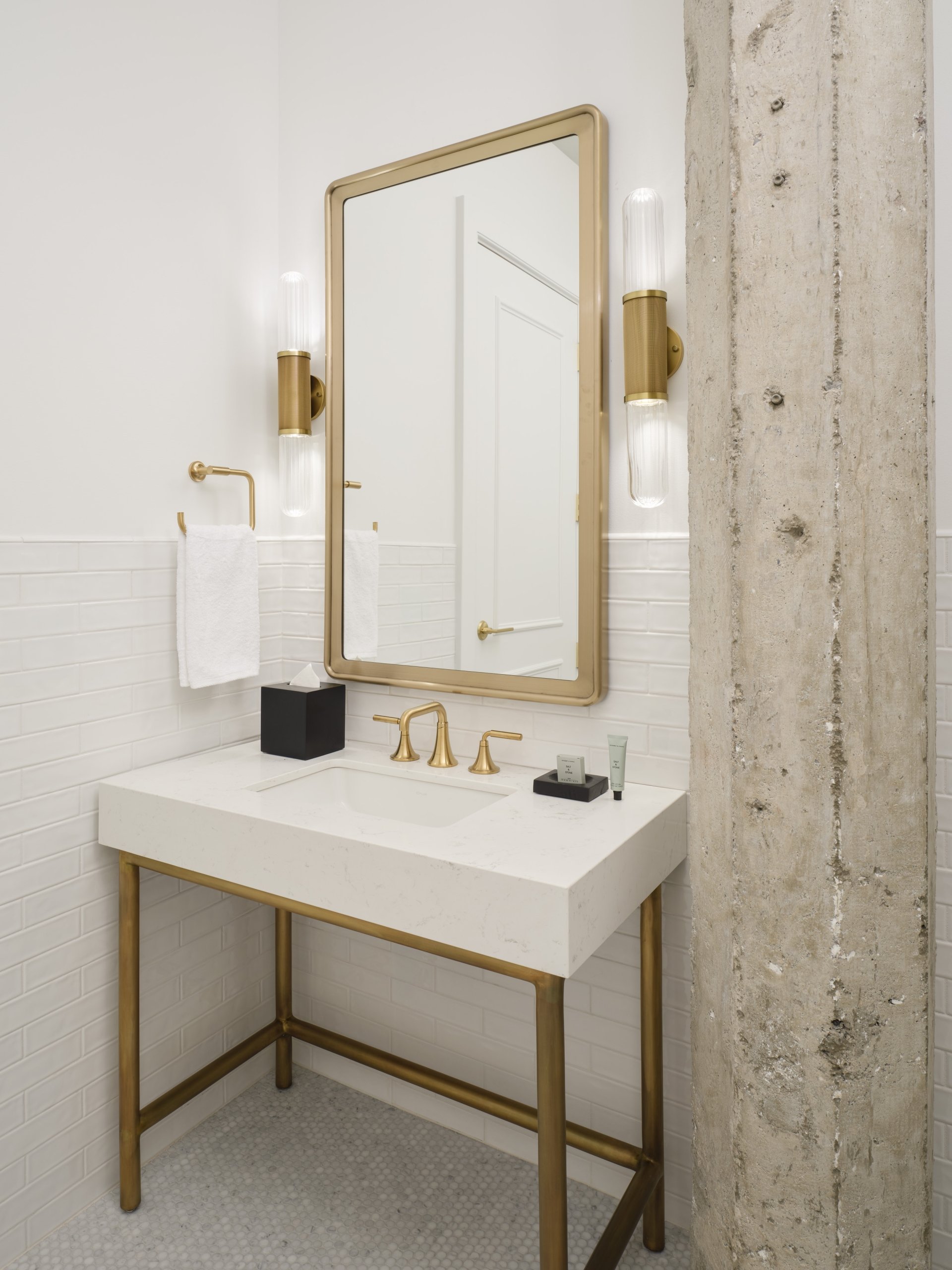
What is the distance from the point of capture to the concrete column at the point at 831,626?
2.92 ft

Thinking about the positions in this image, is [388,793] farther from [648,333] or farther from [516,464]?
[648,333]

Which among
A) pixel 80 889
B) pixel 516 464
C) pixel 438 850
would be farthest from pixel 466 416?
pixel 80 889

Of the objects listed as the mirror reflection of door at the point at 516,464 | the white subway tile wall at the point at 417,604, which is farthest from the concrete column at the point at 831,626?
the white subway tile wall at the point at 417,604

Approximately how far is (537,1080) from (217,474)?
139 cm

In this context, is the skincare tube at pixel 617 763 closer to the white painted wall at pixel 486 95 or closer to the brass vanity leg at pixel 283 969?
the white painted wall at pixel 486 95

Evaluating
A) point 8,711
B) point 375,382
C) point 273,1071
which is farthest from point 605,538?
point 273,1071

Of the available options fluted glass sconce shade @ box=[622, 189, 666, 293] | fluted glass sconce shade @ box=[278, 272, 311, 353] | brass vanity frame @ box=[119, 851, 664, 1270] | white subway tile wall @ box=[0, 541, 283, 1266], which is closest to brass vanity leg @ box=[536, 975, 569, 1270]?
brass vanity frame @ box=[119, 851, 664, 1270]

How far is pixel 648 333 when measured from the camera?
142 cm

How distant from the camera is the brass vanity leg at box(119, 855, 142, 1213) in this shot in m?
1.52

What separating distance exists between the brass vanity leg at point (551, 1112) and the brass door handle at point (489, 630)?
2.46 feet

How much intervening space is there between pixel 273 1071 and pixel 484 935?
4.07ft

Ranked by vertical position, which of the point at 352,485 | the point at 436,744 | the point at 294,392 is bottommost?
the point at 436,744

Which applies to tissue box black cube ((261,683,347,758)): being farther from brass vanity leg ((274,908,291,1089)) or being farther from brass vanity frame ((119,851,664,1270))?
brass vanity leg ((274,908,291,1089))

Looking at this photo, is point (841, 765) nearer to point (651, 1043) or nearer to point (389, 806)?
point (651, 1043)
